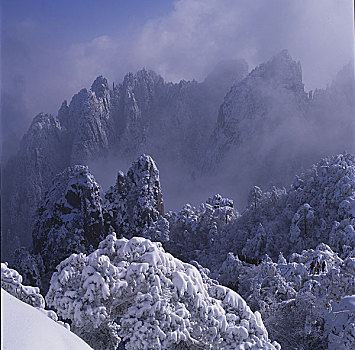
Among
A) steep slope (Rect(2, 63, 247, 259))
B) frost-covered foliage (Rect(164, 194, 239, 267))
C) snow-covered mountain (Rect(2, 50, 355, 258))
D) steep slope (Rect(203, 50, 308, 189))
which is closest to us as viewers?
frost-covered foliage (Rect(164, 194, 239, 267))

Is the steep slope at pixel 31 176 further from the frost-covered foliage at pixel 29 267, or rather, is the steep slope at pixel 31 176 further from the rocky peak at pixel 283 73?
the rocky peak at pixel 283 73

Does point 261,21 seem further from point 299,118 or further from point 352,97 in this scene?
point 299,118

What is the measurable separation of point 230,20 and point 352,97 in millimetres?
30425

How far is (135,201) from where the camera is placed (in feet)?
80.7

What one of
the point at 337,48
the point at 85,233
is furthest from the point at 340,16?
the point at 85,233

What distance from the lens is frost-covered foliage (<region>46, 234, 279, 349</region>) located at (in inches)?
148

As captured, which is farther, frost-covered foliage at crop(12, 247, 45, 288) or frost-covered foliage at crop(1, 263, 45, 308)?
frost-covered foliage at crop(12, 247, 45, 288)

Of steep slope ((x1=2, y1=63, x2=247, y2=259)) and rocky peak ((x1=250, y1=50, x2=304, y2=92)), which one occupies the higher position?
rocky peak ((x1=250, y1=50, x2=304, y2=92))

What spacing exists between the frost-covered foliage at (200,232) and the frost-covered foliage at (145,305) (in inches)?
556

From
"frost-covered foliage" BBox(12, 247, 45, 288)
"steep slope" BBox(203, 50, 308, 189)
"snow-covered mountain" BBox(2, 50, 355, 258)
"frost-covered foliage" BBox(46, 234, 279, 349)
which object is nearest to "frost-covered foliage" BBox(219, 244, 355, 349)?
"frost-covered foliage" BBox(46, 234, 279, 349)

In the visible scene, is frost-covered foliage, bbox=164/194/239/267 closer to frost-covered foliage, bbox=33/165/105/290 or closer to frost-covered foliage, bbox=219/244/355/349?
frost-covered foliage, bbox=33/165/105/290

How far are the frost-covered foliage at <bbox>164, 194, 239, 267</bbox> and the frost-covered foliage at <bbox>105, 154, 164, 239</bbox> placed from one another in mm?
2164

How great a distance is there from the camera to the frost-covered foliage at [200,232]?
19016mm

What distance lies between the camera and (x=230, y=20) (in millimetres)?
6676
